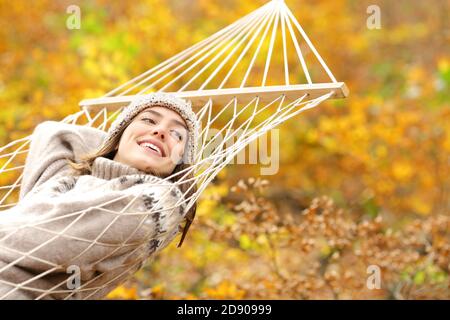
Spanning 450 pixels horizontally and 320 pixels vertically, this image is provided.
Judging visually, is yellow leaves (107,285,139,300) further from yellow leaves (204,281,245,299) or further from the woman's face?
the woman's face

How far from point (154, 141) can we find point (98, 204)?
326 mm

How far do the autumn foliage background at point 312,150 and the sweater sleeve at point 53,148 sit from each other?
0.52m

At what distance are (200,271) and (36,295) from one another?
1829mm

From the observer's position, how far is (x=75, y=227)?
1647 millimetres

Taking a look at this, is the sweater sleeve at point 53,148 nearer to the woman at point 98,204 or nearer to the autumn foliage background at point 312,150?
the woman at point 98,204

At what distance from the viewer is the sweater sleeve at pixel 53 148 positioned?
2047 millimetres

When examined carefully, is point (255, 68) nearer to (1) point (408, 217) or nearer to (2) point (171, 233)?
(1) point (408, 217)

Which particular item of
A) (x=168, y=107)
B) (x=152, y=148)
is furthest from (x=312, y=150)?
(x=152, y=148)

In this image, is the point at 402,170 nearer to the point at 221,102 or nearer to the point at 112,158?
the point at 221,102

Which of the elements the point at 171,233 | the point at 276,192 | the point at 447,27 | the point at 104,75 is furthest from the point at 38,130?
the point at 447,27

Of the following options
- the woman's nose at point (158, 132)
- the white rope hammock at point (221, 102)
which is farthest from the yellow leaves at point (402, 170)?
the woman's nose at point (158, 132)

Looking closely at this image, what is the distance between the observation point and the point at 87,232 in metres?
1.64

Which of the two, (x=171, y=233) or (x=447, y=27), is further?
(x=447, y=27)

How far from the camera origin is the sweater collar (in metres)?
1.89
